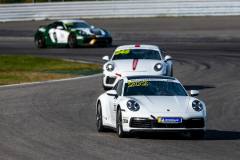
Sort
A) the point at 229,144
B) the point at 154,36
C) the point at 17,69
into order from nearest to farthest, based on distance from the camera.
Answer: the point at 229,144
the point at 17,69
the point at 154,36

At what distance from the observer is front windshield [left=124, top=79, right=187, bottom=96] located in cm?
880

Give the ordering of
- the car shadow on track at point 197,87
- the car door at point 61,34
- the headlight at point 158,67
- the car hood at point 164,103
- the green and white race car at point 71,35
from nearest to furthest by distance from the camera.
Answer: the car hood at point 164,103, the headlight at point 158,67, the car shadow on track at point 197,87, the green and white race car at point 71,35, the car door at point 61,34

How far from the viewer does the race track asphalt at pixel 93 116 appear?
7102mm

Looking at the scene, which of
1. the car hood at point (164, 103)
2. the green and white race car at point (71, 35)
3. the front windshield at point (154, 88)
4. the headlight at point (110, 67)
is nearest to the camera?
the car hood at point (164, 103)

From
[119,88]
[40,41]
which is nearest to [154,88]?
[119,88]

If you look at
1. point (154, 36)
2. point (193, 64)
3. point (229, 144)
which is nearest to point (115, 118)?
point (229, 144)

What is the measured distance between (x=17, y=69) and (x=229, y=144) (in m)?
14.5

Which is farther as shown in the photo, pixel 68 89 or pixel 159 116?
pixel 68 89

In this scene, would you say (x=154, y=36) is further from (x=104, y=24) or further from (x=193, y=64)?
(x=193, y=64)

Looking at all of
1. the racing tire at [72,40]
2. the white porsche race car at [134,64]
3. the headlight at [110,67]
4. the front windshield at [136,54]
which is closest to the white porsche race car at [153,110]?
the white porsche race car at [134,64]

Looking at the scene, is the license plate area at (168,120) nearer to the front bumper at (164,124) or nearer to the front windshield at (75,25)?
the front bumper at (164,124)

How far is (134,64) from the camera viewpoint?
1412 cm

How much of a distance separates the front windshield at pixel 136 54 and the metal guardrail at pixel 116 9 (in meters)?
21.0

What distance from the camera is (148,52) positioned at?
599 inches
